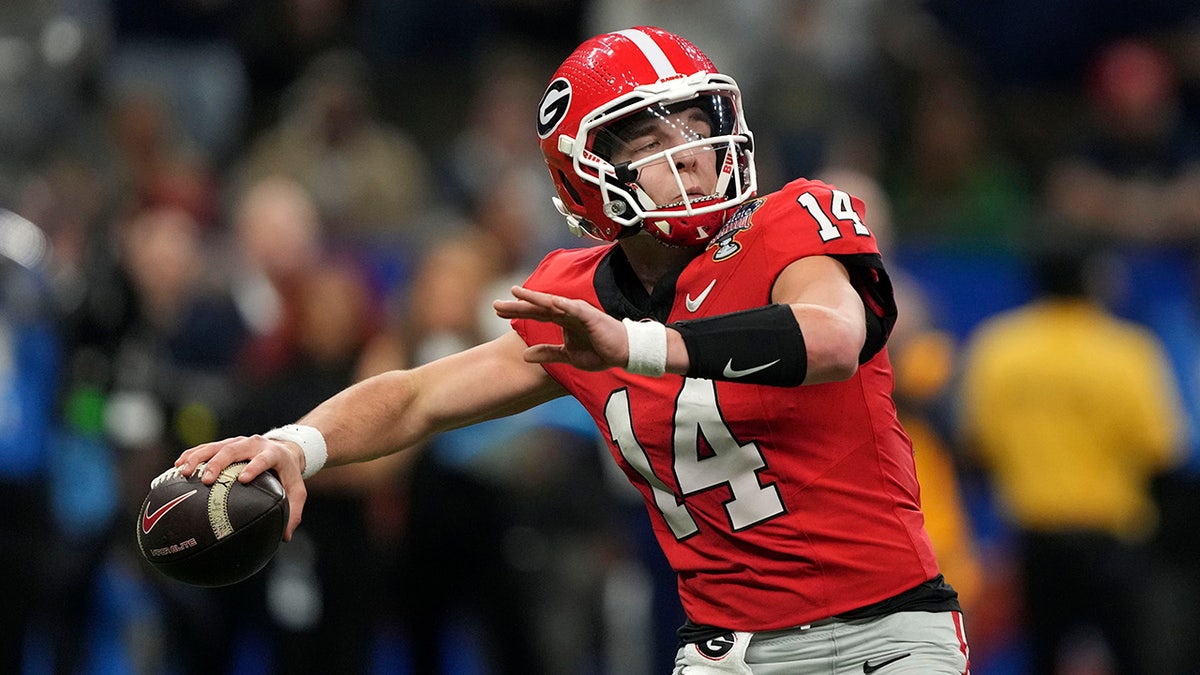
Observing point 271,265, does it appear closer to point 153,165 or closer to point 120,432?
point 120,432

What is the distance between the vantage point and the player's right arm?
378 cm

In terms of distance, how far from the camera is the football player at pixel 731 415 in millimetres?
3400

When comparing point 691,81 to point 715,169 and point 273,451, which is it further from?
point 273,451

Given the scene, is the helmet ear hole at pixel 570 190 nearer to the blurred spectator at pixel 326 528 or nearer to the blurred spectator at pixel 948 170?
the blurred spectator at pixel 326 528

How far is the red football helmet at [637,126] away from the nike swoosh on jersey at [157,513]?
1.09m

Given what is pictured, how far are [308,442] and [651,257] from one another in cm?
88

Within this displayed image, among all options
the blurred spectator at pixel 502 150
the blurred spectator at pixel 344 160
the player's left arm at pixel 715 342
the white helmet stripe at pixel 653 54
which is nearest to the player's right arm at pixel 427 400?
the white helmet stripe at pixel 653 54

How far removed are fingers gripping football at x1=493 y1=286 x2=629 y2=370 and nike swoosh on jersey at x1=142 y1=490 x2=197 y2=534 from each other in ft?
2.92

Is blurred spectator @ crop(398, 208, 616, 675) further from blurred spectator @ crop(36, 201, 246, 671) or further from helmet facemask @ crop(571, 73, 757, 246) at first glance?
helmet facemask @ crop(571, 73, 757, 246)

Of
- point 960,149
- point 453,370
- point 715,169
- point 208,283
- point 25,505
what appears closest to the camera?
point 715,169

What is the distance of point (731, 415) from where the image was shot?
11.3 feet

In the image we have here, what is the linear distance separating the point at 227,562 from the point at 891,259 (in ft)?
16.9

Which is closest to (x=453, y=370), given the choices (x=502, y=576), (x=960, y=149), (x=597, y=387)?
(x=597, y=387)

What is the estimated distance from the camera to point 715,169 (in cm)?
366
